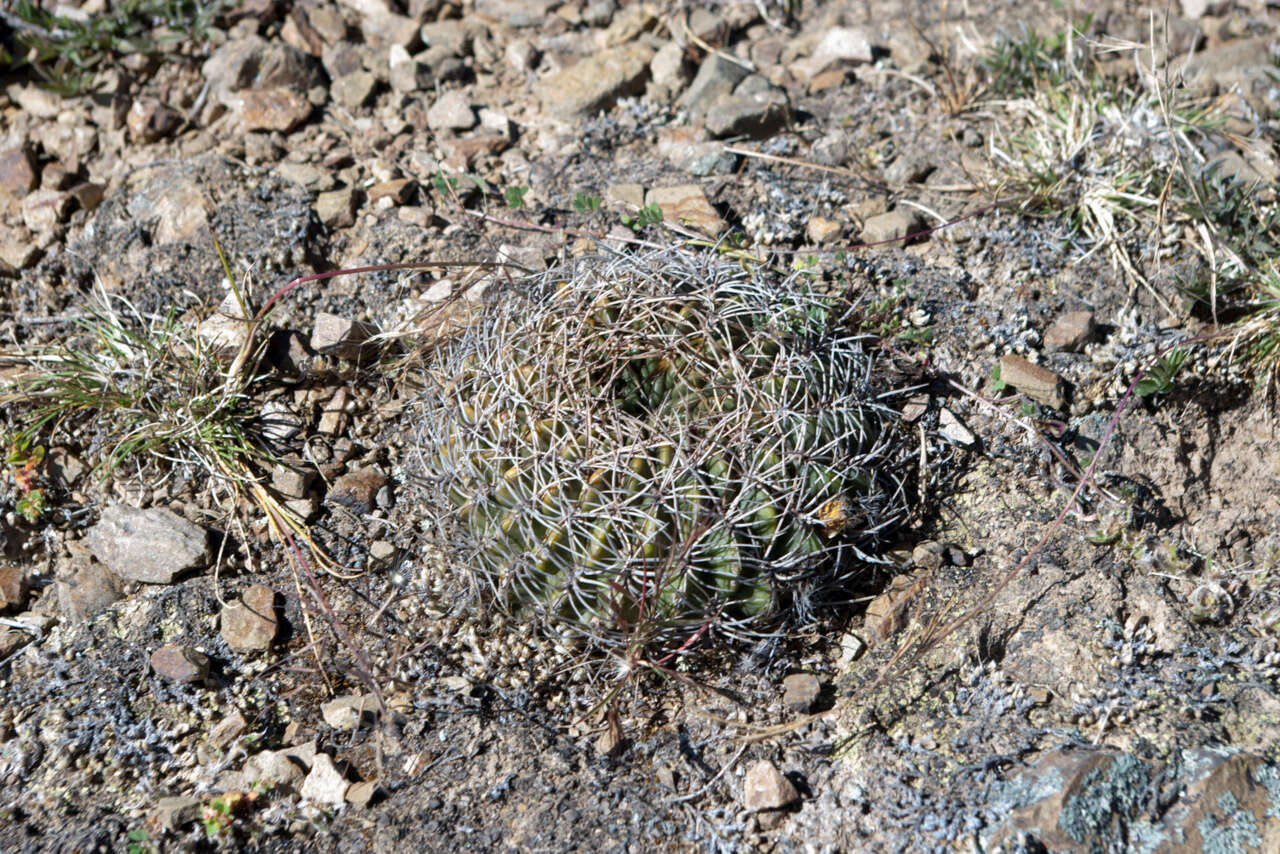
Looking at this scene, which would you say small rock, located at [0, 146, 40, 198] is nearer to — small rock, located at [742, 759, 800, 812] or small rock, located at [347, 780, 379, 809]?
small rock, located at [347, 780, 379, 809]

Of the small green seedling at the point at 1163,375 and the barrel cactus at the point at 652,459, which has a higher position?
the barrel cactus at the point at 652,459

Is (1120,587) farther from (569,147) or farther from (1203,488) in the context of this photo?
(569,147)

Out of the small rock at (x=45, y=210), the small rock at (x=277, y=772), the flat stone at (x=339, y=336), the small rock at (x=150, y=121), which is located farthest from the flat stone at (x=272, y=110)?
the small rock at (x=277, y=772)

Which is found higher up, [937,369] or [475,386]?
[475,386]

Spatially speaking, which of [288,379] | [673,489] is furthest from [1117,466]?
[288,379]

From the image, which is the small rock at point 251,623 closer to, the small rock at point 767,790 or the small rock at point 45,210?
the small rock at point 767,790

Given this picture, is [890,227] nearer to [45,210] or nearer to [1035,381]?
[1035,381]

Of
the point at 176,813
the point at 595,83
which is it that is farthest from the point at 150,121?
the point at 176,813
